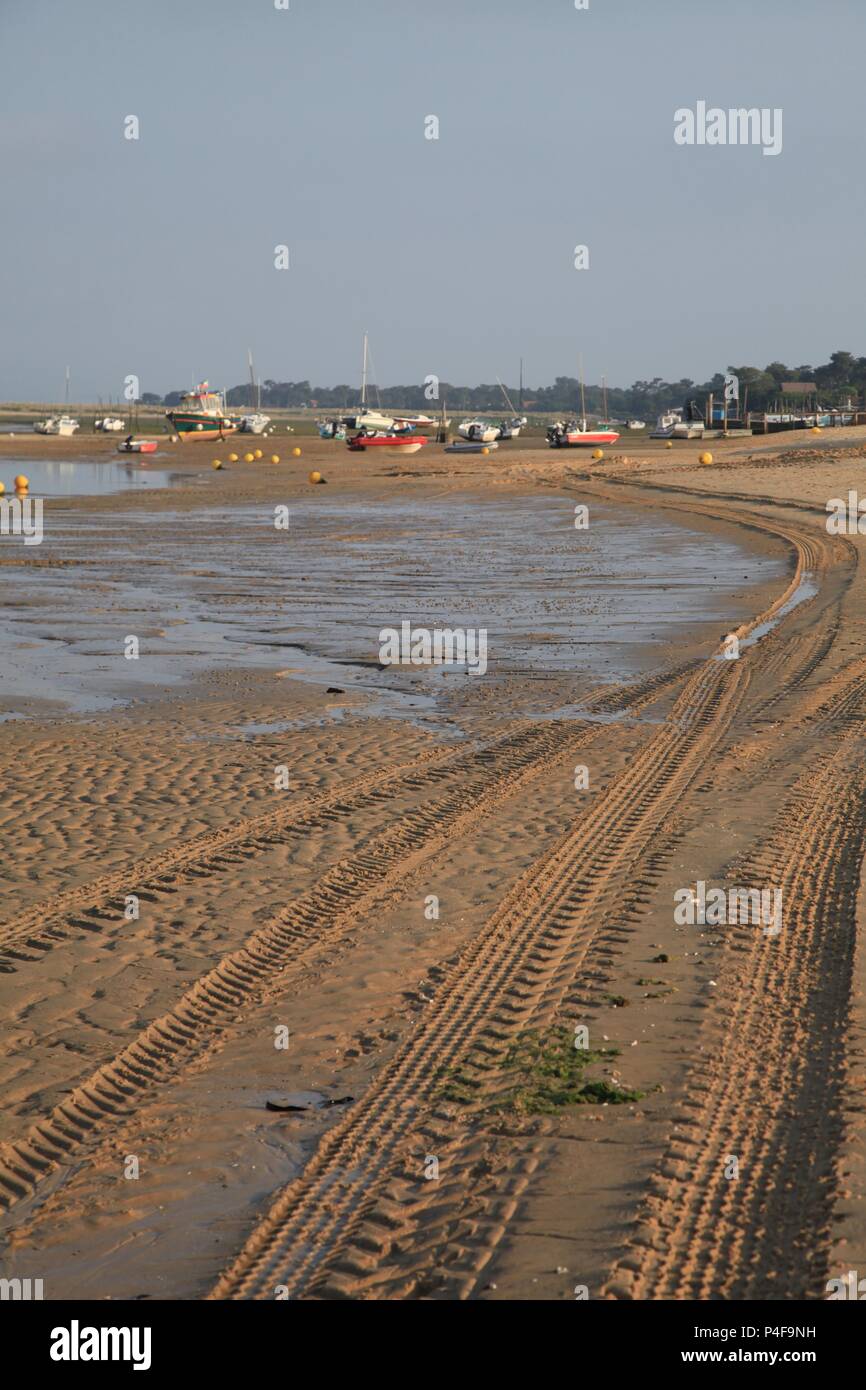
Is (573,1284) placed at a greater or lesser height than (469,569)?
lesser

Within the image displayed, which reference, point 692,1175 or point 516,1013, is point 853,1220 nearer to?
point 692,1175

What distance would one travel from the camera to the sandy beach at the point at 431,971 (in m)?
4.11

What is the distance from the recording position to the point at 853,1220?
3.99 m

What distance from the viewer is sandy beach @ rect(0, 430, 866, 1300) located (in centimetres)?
411

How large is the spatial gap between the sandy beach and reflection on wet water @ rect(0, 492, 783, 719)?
181 mm

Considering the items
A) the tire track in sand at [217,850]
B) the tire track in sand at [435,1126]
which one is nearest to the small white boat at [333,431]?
the tire track in sand at [217,850]

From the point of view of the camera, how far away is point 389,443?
74.1 meters

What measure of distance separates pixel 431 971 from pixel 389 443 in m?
69.5

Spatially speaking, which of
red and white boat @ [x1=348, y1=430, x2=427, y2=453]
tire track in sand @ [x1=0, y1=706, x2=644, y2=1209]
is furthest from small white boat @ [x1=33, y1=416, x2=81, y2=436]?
tire track in sand @ [x1=0, y1=706, x2=644, y2=1209]

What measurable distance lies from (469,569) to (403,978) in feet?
57.6

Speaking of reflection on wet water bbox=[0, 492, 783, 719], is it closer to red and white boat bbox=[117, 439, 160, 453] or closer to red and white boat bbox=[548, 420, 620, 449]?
red and white boat bbox=[548, 420, 620, 449]

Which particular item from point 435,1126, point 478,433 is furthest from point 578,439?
point 435,1126

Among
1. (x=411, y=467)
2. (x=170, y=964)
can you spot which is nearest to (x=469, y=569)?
(x=170, y=964)

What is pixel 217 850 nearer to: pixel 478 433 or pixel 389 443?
pixel 389 443
